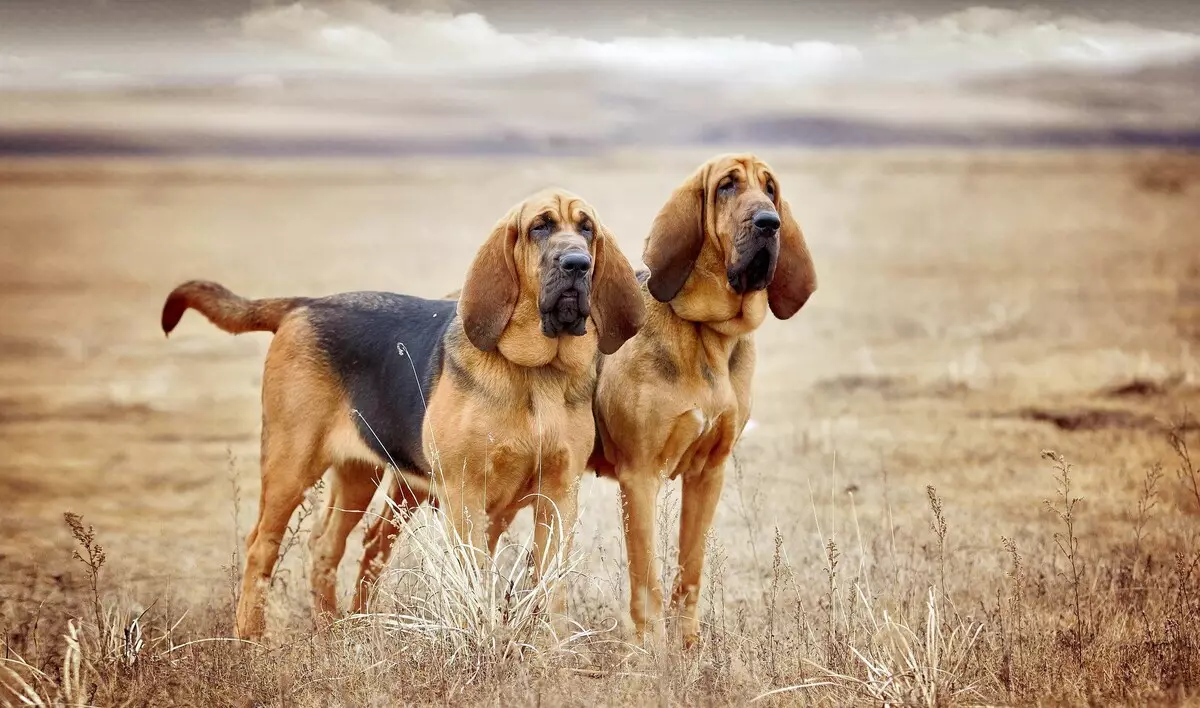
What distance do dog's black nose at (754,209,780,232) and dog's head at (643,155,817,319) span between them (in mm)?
60

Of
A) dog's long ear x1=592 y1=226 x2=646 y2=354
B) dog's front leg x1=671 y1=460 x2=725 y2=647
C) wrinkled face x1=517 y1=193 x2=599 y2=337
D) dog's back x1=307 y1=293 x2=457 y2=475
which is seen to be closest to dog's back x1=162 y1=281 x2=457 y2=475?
dog's back x1=307 y1=293 x2=457 y2=475

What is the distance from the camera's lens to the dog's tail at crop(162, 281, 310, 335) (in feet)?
25.6

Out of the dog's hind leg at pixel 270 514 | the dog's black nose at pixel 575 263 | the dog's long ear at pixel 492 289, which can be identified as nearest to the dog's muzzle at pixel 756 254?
the dog's black nose at pixel 575 263

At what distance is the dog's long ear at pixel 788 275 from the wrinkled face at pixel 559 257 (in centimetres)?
117

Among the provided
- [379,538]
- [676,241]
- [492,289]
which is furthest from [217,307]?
[676,241]

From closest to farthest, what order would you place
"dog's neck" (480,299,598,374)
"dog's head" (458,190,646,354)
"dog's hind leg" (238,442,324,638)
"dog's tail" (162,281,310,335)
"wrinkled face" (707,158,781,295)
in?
"dog's head" (458,190,646,354) → "dog's neck" (480,299,598,374) → "wrinkled face" (707,158,781,295) → "dog's hind leg" (238,442,324,638) → "dog's tail" (162,281,310,335)

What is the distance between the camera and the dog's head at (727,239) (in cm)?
697

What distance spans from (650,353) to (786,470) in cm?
523

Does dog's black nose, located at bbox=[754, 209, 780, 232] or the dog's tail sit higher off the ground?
dog's black nose, located at bbox=[754, 209, 780, 232]

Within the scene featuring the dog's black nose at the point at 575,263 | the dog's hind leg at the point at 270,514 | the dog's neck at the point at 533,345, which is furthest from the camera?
the dog's hind leg at the point at 270,514

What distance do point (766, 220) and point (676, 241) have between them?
58cm

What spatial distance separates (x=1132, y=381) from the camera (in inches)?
621

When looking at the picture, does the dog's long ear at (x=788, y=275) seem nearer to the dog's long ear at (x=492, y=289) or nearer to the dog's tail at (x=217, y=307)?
the dog's long ear at (x=492, y=289)

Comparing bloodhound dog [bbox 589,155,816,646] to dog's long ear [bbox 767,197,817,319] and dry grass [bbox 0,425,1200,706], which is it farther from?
dry grass [bbox 0,425,1200,706]
